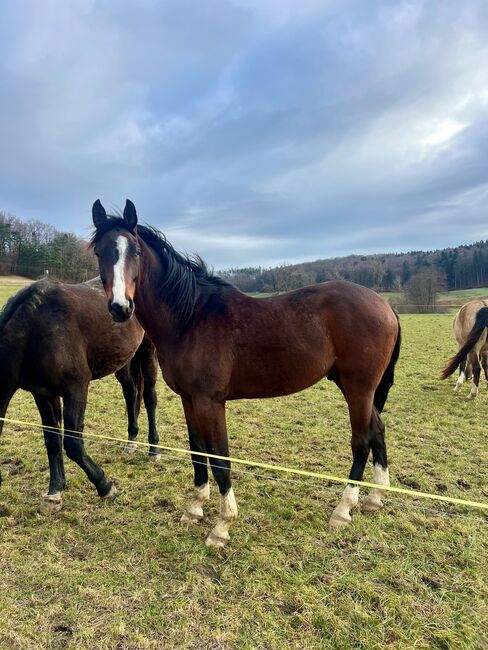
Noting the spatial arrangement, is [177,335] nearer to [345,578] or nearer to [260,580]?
[260,580]

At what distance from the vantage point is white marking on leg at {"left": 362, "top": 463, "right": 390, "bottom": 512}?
3271 mm

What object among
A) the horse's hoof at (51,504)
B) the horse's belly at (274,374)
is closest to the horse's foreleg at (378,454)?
the horse's belly at (274,374)

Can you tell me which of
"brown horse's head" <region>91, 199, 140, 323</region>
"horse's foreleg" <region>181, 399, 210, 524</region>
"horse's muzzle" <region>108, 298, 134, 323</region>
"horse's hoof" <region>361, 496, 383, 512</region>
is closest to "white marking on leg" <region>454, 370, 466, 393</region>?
"horse's hoof" <region>361, 496, 383, 512</region>

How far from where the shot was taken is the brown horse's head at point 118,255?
251cm

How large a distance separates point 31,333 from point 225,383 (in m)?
1.95

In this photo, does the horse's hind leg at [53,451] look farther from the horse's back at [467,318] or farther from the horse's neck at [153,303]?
the horse's back at [467,318]

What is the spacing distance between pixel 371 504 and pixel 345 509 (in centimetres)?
34

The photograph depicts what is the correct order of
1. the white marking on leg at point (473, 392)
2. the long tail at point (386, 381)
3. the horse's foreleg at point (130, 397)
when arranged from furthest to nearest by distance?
the white marking on leg at point (473, 392), the horse's foreleg at point (130, 397), the long tail at point (386, 381)

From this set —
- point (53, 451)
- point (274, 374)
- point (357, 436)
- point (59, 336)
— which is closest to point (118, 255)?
point (59, 336)

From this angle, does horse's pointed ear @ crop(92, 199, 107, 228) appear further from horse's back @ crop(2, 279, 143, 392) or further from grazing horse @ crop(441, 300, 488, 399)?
grazing horse @ crop(441, 300, 488, 399)

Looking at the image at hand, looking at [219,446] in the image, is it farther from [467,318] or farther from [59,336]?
[467,318]

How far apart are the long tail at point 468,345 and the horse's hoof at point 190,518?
5336mm

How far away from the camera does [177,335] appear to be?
305cm

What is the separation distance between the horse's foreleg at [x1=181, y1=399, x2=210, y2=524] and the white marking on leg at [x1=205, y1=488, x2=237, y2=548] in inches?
10.6
